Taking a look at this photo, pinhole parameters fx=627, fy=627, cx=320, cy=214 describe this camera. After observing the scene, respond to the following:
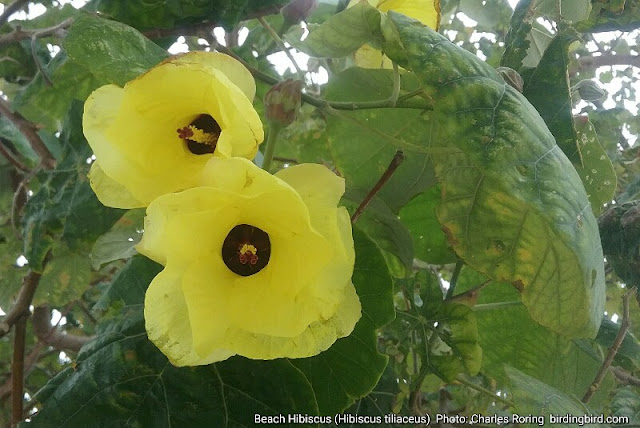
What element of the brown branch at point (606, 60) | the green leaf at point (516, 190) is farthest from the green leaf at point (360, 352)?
the brown branch at point (606, 60)

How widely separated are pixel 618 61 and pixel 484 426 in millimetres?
1096

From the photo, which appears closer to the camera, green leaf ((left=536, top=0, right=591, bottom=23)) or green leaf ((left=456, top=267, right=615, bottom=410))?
green leaf ((left=536, top=0, right=591, bottom=23))

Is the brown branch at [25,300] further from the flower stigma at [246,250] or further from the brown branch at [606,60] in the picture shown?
the brown branch at [606,60]

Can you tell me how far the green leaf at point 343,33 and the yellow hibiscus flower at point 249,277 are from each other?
7.0 inches

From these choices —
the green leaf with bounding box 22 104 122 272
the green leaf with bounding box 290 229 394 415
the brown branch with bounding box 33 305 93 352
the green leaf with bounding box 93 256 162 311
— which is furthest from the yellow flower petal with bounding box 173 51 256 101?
the brown branch with bounding box 33 305 93 352

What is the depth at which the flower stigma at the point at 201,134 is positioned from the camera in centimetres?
58

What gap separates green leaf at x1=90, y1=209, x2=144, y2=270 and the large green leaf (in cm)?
50

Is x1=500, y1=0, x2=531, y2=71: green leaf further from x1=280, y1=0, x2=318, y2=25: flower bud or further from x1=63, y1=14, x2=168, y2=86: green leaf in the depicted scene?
x1=63, y1=14, x2=168, y2=86: green leaf

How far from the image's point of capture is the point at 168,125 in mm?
578

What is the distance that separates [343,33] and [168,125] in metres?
0.19

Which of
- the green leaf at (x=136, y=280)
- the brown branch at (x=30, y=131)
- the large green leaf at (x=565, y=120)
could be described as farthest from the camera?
the brown branch at (x=30, y=131)

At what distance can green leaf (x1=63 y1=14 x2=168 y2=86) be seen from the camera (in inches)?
22.2

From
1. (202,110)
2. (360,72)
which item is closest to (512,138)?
(202,110)

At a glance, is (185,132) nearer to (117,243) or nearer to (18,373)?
(117,243)
